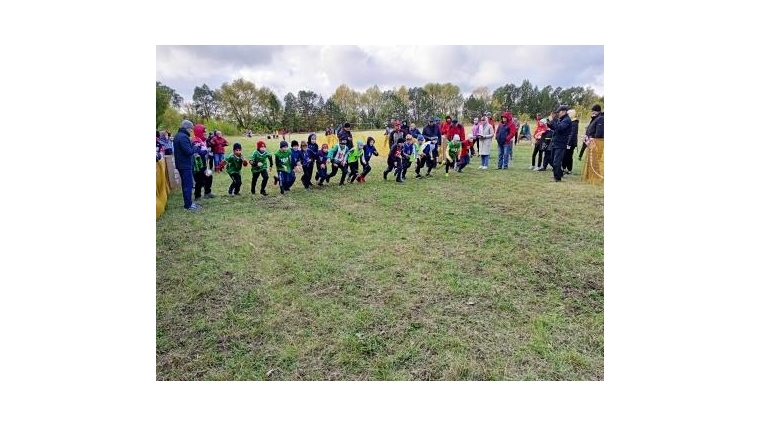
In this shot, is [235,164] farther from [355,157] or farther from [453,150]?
[453,150]

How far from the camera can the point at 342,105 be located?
4762 millimetres

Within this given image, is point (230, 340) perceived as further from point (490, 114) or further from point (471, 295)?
point (490, 114)

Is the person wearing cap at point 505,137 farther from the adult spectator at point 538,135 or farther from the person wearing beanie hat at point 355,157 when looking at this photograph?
the person wearing beanie hat at point 355,157

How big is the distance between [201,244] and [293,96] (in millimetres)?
1872

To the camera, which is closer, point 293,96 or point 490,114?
point 293,96

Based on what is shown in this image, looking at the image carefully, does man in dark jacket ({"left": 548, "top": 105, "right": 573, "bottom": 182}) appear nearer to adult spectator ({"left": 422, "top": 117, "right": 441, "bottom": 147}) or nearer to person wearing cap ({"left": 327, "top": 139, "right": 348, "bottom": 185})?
adult spectator ({"left": 422, "top": 117, "right": 441, "bottom": 147})

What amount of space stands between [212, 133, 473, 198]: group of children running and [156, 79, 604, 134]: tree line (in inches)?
32.7

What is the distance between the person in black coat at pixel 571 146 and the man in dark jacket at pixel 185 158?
573 cm

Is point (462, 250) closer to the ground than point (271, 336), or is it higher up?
higher up

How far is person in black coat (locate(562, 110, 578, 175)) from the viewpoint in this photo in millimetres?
5980

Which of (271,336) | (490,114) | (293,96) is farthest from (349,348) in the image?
(490,114)

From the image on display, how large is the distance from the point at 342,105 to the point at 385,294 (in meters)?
2.85

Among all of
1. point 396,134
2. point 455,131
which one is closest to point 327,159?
point 396,134

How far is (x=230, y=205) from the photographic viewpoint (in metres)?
5.54
